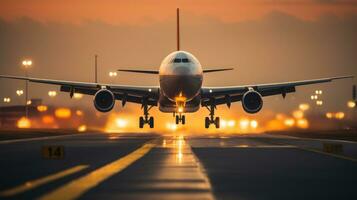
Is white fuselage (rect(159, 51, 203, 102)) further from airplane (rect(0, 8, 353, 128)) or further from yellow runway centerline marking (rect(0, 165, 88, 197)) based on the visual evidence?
yellow runway centerline marking (rect(0, 165, 88, 197))

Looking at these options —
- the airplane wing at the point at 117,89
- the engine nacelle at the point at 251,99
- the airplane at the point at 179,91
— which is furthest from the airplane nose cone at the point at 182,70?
the engine nacelle at the point at 251,99

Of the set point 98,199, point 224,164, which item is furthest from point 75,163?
point 98,199

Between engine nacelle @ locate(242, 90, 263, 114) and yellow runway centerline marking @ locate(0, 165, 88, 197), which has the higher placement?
engine nacelle @ locate(242, 90, 263, 114)

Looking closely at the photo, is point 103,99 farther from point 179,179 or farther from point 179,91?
point 179,179

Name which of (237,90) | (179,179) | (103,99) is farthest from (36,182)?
(237,90)

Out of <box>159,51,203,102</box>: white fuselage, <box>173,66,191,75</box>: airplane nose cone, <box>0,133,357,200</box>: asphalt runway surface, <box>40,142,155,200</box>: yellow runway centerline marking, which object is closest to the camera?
<box>40,142,155,200</box>: yellow runway centerline marking

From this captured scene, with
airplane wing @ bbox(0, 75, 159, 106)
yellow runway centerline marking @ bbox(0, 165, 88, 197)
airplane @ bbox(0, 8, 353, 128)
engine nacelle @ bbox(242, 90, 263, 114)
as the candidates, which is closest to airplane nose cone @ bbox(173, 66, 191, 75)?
airplane @ bbox(0, 8, 353, 128)

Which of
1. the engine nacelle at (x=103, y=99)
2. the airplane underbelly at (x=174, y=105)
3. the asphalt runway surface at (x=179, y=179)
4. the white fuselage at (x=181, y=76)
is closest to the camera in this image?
the asphalt runway surface at (x=179, y=179)

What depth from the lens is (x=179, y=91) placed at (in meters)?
55.1

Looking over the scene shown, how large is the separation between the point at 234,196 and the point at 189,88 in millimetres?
40918

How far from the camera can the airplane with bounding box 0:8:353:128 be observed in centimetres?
5500

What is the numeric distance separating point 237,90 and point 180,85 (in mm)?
9172

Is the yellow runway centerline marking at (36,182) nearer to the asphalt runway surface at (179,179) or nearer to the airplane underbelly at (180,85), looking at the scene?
the asphalt runway surface at (179,179)

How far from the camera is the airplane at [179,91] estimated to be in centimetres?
5500
